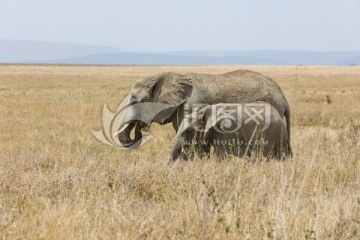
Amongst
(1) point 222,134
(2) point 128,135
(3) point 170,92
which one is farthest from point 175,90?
(1) point 222,134

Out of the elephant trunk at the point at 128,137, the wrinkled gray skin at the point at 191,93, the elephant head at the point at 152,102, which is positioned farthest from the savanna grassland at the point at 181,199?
the wrinkled gray skin at the point at 191,93

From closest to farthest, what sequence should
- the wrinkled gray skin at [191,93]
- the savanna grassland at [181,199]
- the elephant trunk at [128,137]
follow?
the savanna grassland at [181,199], the wrinkled gray skin at [191,93], the elephant trunk at [128,137]

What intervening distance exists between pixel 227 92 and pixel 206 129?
1.20 m

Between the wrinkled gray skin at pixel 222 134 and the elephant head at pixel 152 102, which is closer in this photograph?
the wrinkled gray skin at pixel 222 134

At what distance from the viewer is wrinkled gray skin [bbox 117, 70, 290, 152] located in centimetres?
889

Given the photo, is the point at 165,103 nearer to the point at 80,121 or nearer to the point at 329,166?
the point at 329,166

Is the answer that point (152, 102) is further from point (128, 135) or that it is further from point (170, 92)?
point (128, 135)

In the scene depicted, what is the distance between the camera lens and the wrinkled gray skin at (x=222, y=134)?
26.1ft

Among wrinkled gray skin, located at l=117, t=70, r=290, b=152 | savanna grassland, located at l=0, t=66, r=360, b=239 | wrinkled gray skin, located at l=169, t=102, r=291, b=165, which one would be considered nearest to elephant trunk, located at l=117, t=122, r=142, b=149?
wrinkled gray skin, located at l=117, t=70, r=290, b=152

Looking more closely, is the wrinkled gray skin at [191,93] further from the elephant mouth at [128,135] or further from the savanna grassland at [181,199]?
the savanna grassland at [181,199]

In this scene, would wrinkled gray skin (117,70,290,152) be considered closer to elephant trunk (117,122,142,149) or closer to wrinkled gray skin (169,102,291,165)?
elephant trunk (117,122,142,149)

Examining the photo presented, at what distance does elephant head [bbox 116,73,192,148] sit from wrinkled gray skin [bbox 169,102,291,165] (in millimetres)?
928

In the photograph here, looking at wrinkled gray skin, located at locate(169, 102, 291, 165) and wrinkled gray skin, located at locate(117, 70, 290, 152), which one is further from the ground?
wrinkled gray skin, located at locate(117, 70, 290, 152)

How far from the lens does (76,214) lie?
4.30 metres
